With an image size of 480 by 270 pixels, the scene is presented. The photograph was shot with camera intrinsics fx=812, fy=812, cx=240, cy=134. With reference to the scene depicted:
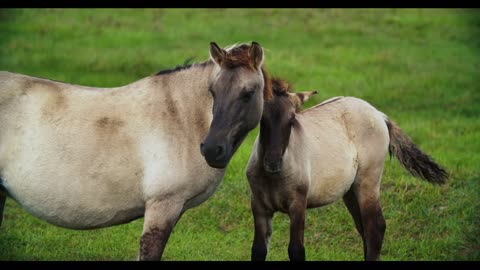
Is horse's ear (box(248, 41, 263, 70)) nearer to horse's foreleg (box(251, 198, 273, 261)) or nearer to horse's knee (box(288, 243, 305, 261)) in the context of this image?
horse's foreleg (box(251, 198, 273, 261))

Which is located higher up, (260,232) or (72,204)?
(72,204)

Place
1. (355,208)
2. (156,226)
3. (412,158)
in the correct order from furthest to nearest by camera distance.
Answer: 1. (412,158)
2. (355,208)
3. (156,226)

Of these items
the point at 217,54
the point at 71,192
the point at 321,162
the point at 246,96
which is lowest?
the point at 321,162

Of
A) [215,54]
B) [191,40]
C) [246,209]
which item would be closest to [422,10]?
[191,40]

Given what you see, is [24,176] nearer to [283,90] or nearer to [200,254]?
[283,90]

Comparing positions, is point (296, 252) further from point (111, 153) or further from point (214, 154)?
point (111, 153)

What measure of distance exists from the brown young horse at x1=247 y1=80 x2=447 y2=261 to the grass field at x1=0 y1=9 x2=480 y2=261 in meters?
0.93

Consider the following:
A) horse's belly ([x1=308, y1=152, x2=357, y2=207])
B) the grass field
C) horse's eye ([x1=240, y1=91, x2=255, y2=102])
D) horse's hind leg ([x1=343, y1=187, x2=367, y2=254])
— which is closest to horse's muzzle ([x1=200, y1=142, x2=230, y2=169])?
horse's eye ([x1=240, y1=91, x2=255, y2=102])

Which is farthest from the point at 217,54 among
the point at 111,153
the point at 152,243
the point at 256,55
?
the point at 152,243

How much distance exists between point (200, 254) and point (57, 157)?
2.81 meters

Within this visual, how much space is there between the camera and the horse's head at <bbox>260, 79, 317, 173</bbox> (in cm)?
671

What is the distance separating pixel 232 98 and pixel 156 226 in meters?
1.10

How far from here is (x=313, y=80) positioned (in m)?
15.6

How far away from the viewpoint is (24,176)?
6047 millimetres
